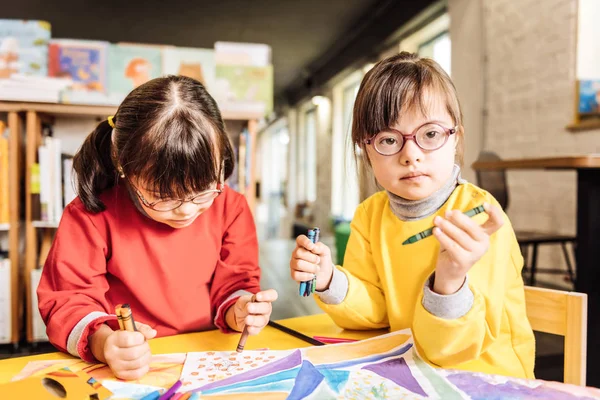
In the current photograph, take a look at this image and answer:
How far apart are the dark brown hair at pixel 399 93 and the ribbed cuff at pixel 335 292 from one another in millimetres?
212

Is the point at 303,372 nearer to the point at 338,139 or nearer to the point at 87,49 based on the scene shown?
the point at 87,49

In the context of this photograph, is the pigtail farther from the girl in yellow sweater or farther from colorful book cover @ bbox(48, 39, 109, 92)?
colorful book cover @ bbox(48, 39, 109, 92)

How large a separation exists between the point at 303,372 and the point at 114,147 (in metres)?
0.48

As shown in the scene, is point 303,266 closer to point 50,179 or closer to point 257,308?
point 257,308

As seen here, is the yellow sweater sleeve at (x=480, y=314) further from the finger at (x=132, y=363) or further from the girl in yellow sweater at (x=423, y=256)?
the finger at (x=132, y=363)

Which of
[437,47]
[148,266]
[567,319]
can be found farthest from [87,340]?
[437,47]

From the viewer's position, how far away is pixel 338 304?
2.41ft

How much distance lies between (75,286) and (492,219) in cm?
61

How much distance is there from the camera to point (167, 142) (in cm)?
71

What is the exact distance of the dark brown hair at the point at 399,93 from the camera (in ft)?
2.23

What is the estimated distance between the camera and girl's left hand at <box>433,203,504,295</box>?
0.52m

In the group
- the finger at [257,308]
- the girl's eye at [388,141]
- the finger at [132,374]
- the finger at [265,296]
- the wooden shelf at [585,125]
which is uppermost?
the wooden shelf at [585,125]

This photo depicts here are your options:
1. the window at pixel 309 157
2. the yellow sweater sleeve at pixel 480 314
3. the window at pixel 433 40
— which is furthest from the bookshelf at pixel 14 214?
the window at pixel 309 157

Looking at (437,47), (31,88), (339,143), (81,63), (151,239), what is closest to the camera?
(151,239)
